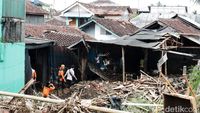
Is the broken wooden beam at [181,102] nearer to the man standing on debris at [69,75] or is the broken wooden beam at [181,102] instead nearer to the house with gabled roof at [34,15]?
the man standing on debris at [69,75]

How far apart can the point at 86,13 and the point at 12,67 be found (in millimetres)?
26417

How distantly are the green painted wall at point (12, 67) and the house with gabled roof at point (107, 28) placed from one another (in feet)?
50.9

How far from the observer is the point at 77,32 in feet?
103

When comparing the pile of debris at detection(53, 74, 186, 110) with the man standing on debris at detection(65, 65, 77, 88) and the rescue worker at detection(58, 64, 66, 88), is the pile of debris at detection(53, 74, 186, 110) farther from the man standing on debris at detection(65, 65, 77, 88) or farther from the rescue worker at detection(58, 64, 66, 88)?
the rescue worker at detection(58, 64, 66, 88)

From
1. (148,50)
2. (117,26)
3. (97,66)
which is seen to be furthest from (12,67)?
(117,26)

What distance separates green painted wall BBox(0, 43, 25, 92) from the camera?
15.4 metres

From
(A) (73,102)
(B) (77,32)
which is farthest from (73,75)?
(A) (73,102)

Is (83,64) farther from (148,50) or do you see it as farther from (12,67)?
(12,67)

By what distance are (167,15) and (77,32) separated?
881cm

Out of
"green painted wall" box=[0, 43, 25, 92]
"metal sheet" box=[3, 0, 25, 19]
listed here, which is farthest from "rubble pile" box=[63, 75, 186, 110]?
"metal sheet" box=[3, 0, 25, 19]

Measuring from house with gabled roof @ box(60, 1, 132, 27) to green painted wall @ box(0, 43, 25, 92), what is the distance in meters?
25.2

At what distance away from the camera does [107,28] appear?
3222 cm

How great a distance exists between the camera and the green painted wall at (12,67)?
50.5ft

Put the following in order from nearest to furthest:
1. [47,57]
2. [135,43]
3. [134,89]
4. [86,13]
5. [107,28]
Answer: [134,89] < [47,57] < [135,43] < [107,28] < [86,13]
